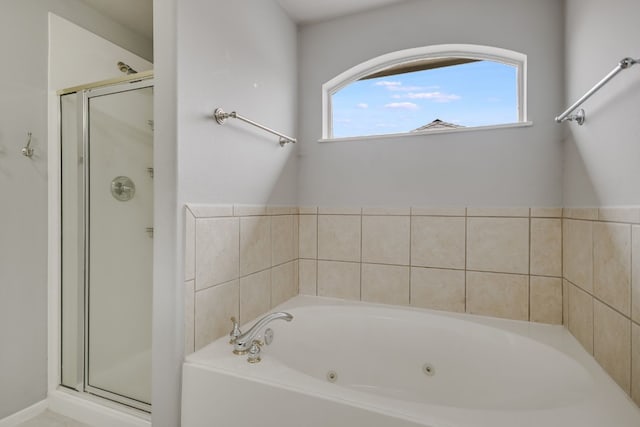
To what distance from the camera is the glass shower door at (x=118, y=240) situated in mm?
1848

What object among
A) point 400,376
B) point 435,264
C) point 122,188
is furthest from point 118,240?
point 435,264

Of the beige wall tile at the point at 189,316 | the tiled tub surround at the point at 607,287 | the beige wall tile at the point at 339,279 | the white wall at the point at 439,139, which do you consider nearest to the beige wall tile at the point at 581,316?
the tiled tub surround at the point at 607,287

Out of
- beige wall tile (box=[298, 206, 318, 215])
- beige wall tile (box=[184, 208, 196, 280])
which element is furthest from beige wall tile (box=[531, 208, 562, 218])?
→ beige wall tile (box=[184, 208, 196, 280])

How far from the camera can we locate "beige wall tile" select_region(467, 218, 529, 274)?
1.78 m

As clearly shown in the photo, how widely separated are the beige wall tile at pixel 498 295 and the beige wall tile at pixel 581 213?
0.40 m

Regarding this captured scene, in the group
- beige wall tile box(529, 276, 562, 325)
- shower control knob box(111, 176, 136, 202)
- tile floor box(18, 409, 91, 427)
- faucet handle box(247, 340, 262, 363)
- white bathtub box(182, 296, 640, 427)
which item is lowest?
tile floor box(18, 409, 91, 427)

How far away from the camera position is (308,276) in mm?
2266

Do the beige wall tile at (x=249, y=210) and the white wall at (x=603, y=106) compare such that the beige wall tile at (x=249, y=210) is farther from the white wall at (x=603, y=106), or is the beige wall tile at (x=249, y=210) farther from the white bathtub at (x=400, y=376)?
the white wall at (x=603, y=106)

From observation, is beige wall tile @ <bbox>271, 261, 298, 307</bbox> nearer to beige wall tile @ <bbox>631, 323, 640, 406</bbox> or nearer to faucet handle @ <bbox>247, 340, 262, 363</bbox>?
faucet handle @ <bbox>247, 340, 262, 363</bbox>

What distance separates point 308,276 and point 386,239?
0.61 meters

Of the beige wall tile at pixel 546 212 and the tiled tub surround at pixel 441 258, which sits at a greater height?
the beige wall tile at pixel 546 212

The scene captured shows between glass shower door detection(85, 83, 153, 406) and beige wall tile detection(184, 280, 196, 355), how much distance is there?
0.64 meters
